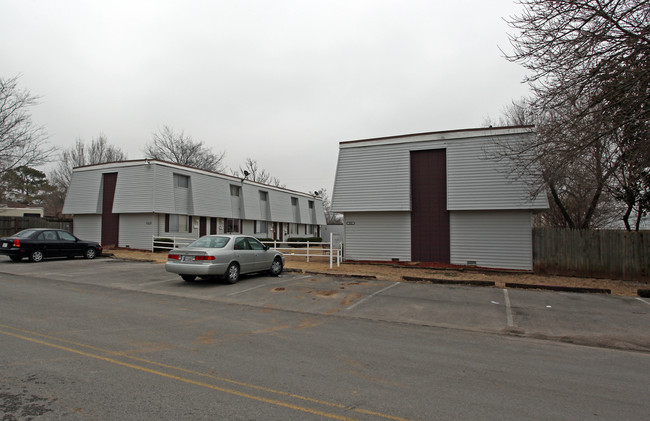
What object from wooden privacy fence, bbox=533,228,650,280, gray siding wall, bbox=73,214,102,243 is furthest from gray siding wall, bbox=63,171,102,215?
wooden privacy fence, bbox=533,228,650,280

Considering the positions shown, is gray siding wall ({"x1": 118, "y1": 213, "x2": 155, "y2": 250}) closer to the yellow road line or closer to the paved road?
the paved road

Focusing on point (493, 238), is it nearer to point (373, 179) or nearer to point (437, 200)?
point (437, 200)

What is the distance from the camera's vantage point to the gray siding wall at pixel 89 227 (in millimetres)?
27688

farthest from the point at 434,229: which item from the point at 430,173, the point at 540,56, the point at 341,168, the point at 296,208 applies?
the point at 296,208

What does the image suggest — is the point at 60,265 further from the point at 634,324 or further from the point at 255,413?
the point at 634,324

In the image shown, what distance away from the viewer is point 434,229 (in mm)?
18344

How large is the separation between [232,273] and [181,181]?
17.0m

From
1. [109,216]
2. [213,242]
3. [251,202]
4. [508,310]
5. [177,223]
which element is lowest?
[508,310]

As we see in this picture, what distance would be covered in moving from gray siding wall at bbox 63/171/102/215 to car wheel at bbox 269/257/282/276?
18.7 metres

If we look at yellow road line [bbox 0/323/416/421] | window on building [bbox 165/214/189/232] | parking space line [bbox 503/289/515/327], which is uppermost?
window on building [bbox 165/214/189/232]

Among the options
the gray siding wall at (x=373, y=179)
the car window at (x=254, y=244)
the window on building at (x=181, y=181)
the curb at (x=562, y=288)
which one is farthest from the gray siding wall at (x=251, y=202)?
the curb at (x=562, y=288)

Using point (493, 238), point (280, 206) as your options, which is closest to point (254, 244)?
point (493, 238)

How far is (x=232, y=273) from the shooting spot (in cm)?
1235

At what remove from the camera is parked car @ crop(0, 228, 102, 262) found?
17.2 m
